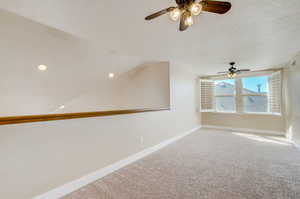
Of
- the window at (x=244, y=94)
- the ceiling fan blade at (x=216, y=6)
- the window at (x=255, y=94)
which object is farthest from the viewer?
the window at (x=255, y=94)

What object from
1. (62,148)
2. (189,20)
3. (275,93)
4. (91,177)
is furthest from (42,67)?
(275,93)

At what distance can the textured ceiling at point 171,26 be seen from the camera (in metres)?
1.63

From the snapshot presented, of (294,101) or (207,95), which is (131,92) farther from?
(294,101)

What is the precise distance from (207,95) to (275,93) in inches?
85.6

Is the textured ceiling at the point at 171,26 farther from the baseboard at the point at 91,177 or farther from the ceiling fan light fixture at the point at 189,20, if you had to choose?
the baseboard at the point at 91,177

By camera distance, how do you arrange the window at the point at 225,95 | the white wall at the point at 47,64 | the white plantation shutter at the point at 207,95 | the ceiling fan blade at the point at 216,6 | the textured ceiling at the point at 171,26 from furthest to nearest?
the white plantation shutter at the point at 207,95
the window at the point at 225,95
the white wall at the point at 47,64
the textured ceiling at the point at 171,26
the ceiling fan blade at the point at 216,6

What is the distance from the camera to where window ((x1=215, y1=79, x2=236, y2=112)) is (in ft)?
18.5

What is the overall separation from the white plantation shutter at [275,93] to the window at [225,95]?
1114 mm

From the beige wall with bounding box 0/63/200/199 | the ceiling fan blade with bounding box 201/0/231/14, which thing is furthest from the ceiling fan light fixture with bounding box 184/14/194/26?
the beige wall with bounding box 0/63/200/199

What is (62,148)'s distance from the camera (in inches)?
70.3

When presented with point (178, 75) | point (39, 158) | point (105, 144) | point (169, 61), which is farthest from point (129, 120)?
point (178, 75)

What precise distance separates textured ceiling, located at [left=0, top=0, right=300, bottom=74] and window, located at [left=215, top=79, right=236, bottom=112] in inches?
95.8

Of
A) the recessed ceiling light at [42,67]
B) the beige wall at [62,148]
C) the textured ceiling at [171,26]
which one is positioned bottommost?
the beige wall at [62,148]

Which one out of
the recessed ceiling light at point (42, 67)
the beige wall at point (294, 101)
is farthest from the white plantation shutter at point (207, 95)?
the recessed ceiling light at point (42, 67)
